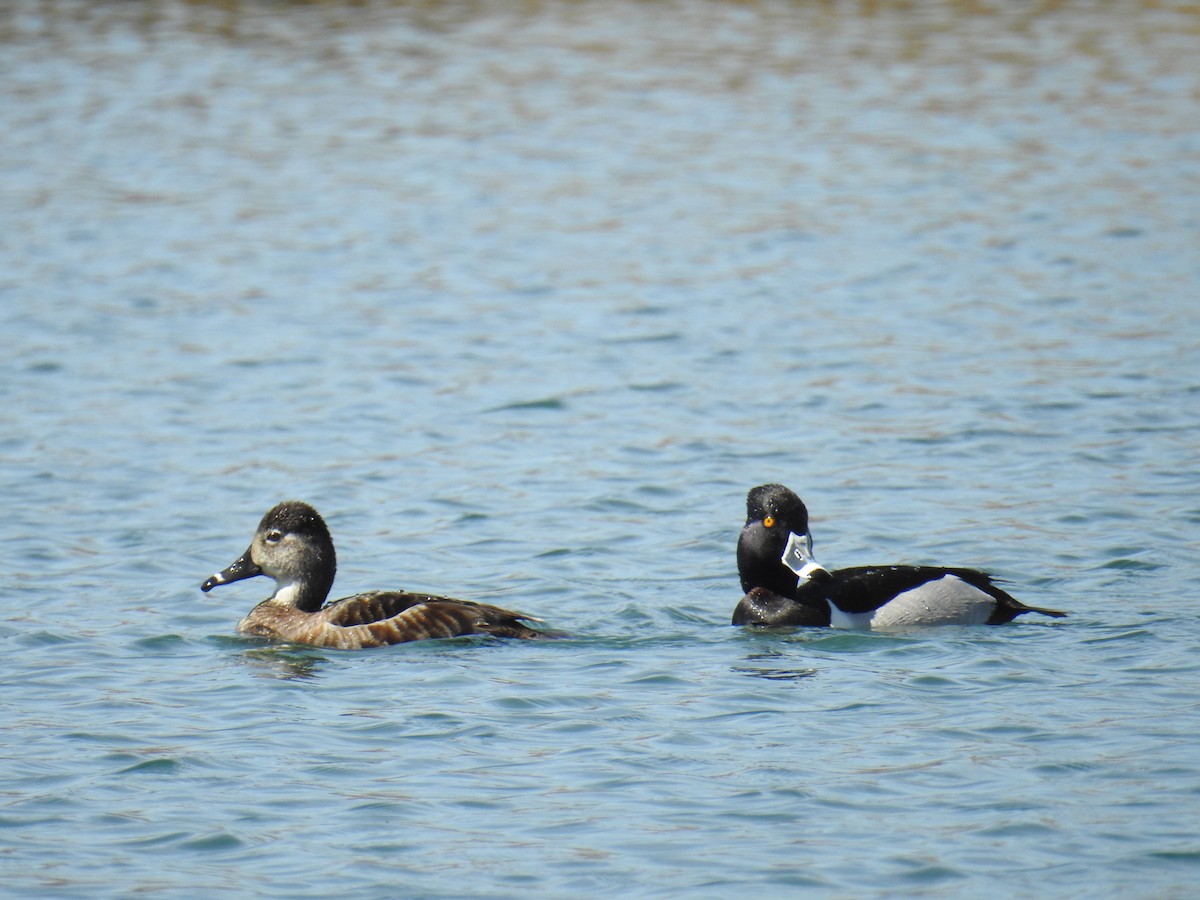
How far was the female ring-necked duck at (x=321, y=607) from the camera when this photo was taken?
10531 mm

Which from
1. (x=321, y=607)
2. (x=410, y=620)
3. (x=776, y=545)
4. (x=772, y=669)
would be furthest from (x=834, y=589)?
(x=321, y=607)

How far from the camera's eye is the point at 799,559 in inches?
443

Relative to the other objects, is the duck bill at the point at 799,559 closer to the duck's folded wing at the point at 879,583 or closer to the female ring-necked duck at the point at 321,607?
the duck's folded wing at the point at 879,583

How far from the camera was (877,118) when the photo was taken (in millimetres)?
28781

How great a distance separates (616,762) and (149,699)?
8.48 ft

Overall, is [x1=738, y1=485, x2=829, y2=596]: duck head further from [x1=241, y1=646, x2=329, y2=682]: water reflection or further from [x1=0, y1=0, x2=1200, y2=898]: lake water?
[x1=241, y1=646, x2=329, y2=682]: water reflection

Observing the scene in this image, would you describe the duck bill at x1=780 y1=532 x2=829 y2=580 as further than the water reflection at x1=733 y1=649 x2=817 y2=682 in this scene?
Yes

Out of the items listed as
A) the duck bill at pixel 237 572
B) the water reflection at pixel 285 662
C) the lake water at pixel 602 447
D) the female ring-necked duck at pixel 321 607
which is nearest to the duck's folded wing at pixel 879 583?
the lake water at pixel 602 447

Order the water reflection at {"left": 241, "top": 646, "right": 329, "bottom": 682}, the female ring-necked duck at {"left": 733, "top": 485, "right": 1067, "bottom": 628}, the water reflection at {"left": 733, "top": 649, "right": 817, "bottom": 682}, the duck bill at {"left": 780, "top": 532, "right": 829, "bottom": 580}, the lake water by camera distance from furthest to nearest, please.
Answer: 1. the duck bill at {"left": 780, "top": 532, "right": 829, "bottom": 580}
2. the female ring-necked duck at {"left": 733, "top": 485, "right": 1067, "bottom": 628}
3. the water reflection at {"left": 241, "top": 646, "right": 329, "bottom": 682}
4. the water reflection at {"left": 733, "top": 649, "right": 817, "bottom": 682}
5. the lake water

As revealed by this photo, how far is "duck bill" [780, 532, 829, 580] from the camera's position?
11164 millimetres

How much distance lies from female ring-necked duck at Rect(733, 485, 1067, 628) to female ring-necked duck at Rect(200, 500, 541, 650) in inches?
56.1

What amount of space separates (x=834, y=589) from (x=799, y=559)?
28 cm

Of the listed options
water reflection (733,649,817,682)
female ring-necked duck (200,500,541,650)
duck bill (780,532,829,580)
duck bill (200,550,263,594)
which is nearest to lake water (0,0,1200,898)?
water reflection (733,649,817,682)

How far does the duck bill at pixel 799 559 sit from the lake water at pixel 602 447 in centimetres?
50
